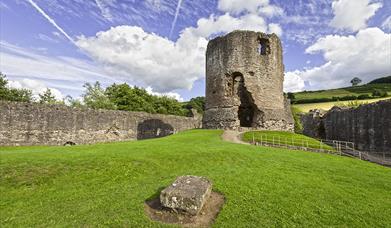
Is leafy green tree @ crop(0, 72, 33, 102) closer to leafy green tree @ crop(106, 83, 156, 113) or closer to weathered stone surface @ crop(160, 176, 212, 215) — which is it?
leafy green tree @ crop(106, 83, 156, 113)

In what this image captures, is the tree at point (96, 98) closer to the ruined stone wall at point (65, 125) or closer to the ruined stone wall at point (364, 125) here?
the ruined stone wall at point (65, 125)

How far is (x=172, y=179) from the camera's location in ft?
26.0

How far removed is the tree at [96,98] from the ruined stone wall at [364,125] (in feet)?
117

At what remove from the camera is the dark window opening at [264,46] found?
2550 centimetres

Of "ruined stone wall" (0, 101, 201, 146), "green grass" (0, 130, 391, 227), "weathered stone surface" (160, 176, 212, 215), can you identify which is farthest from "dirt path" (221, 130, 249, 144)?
"ruined stone wall" (0, 101, 201, 146)

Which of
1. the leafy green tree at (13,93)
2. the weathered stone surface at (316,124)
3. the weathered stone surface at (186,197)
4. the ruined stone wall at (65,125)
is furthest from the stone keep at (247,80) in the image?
the leafy green tree at (13,93)

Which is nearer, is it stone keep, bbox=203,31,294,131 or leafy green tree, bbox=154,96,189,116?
stone keep, bbox=203,31,294,131

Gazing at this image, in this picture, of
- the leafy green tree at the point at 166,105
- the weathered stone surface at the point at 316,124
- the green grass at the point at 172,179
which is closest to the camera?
the green grass at the point at 172,179

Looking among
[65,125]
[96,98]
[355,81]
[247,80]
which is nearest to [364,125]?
→ [247,80]

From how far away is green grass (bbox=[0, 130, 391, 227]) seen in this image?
18.0ft

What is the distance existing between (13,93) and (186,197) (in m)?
36.9

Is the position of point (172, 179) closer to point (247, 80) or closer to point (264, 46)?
point (247, 80)

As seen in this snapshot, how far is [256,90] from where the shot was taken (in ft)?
80.0

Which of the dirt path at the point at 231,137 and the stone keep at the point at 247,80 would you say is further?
the stone keep at the point at 247,80
